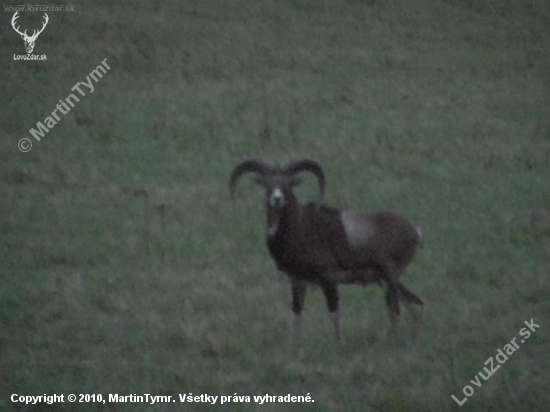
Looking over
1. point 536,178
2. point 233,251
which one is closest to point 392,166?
point 536,178

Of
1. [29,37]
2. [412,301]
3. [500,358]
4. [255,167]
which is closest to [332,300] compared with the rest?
[412,301]

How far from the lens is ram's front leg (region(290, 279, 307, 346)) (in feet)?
38.8

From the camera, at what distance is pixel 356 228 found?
12164 millimetres

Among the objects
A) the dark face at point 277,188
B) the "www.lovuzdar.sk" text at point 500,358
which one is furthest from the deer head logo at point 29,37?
the "www.lovuzdar.sk" text at point 500,358

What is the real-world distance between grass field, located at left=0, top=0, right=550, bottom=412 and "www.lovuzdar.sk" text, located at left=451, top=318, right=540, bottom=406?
0.09 metres

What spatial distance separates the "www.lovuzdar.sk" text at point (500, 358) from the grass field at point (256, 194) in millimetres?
86

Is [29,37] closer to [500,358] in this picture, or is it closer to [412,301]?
[412,301]

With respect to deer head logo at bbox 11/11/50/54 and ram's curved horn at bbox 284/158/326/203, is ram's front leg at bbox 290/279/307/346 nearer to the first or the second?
ram's curved horn at bbox 284/158/326/203

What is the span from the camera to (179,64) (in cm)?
2492

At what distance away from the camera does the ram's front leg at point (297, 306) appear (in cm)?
1184

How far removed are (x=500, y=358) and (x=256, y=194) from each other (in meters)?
6.79

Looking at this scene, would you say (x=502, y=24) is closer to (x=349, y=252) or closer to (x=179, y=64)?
(x=179, y=64)

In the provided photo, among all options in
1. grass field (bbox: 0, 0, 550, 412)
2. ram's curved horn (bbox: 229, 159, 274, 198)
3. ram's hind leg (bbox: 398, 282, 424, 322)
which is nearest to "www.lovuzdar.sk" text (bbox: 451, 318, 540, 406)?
grass field (bbox: 0, 0, 550, 412)

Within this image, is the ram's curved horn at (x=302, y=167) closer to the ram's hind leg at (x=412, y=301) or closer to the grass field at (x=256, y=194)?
the ram's hind leg at (x=412, y=301)
